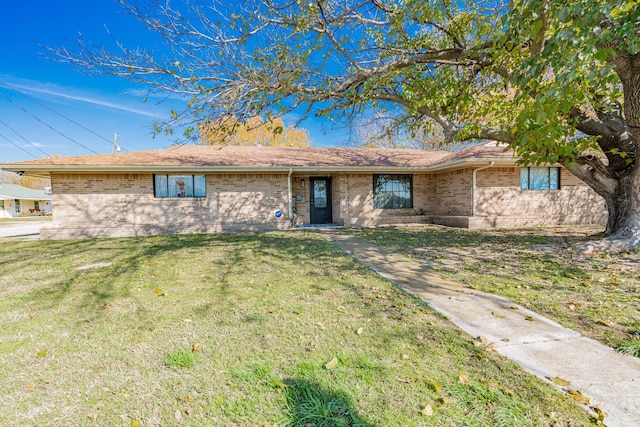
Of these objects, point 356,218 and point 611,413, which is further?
point 356,218

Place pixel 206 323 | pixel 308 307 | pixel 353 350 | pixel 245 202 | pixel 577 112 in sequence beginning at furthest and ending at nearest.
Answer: pixel 245 202 < pixel 577 112 < pixel 308 307 < pixel 206 323 < pixel 353 350

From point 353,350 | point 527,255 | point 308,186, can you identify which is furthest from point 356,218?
point 353,350

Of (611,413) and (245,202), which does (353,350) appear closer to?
(611,413)

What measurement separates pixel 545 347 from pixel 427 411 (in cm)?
159

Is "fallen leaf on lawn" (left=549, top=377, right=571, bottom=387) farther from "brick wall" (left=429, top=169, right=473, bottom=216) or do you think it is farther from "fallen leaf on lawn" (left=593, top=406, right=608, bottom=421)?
"brick wall" (left=429, top=169, right=473, bottom=216)

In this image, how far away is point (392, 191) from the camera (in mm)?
14594

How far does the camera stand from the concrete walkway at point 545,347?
6.98 ft

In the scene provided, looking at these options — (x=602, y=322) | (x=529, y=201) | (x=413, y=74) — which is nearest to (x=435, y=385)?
(x=602, y=322)

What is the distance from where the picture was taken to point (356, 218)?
14.0 m

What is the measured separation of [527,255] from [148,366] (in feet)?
24.4

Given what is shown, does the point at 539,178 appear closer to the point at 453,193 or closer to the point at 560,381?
the point at 453,193

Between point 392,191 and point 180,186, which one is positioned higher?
point 180,186

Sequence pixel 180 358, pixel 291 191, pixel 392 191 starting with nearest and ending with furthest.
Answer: pixel 180 358 → pixel 291 191 → pixel 392 191

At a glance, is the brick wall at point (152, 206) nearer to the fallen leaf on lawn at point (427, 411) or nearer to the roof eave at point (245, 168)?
the roof eave at point (245, 168)
